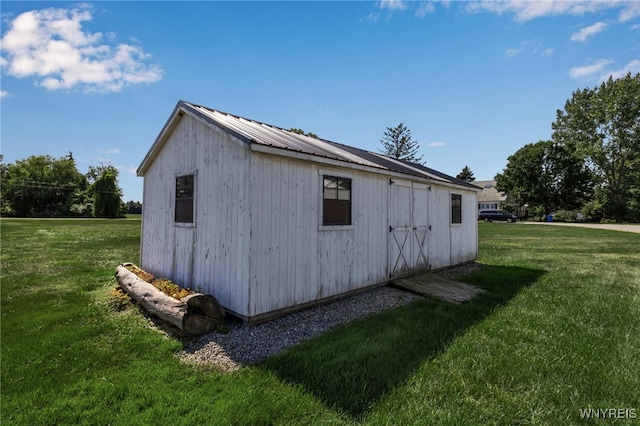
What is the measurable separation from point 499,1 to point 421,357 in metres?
9.13

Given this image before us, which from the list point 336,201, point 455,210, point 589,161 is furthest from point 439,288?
point 589,161

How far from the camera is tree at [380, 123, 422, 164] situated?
4753cm

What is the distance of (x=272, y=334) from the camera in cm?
454

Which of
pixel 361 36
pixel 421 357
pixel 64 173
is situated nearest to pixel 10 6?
pixel 361 36

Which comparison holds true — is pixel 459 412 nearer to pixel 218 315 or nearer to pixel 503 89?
pixel 218 315

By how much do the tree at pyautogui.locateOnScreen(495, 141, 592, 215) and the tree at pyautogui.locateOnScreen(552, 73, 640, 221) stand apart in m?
1.53

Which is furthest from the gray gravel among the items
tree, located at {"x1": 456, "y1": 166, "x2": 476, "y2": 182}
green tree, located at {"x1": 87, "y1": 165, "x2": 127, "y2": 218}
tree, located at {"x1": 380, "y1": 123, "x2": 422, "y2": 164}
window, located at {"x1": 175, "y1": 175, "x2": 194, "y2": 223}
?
tree, located at {"x1": 456, "y1": 166, "x2": 476, "y2": 182}

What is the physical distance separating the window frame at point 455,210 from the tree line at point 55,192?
1755 inches

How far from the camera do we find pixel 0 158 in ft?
189

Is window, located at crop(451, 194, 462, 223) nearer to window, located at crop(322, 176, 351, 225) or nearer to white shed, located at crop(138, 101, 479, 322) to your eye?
white shed, located at crop(138, 101, 479, 322)

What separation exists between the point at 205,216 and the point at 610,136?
174 ft

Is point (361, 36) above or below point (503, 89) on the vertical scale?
above

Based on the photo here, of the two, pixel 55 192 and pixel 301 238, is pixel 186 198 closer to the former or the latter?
pixel 301 238

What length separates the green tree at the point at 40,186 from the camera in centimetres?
4419
